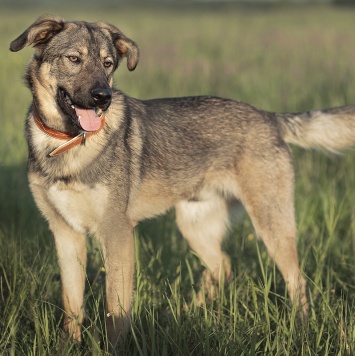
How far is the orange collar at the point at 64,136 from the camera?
12.0 feet

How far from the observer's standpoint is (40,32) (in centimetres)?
357

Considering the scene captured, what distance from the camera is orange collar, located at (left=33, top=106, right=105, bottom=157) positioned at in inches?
144

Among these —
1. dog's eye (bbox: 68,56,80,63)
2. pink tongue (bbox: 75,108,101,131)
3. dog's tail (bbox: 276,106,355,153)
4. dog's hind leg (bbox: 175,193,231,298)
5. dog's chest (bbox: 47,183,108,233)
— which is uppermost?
dog's eye (bbox: 68,56,80,63)

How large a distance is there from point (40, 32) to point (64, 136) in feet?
2.05

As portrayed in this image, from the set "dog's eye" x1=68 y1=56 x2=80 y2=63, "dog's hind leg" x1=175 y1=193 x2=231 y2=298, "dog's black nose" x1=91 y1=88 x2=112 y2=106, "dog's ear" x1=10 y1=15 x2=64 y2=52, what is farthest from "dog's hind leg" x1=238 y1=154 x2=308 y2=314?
"dog's ear" x1=10 y1=15 x2=64 y2=52

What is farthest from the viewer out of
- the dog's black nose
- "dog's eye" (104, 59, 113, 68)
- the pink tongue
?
"dog's eye" (104, 59, 113, 68)

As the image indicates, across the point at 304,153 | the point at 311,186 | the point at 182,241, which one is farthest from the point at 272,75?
the point at 182,241

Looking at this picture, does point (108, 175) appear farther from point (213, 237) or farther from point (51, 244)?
point (213, 237)

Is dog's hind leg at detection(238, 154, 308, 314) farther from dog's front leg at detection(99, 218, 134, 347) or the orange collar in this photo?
the orange collar

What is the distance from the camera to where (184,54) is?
13867 millimetres

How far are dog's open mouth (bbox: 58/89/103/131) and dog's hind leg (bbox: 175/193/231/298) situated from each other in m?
1.36

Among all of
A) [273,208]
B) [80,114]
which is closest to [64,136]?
[80,114]

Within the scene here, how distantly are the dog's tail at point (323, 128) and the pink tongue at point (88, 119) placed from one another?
1539 mm

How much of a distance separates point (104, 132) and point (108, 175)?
0.31 meters
